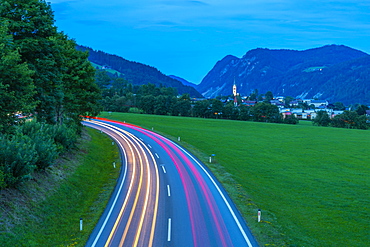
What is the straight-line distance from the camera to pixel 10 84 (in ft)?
74.0

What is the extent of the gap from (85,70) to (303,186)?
114ft

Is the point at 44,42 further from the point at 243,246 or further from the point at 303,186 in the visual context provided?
the point at 303,186

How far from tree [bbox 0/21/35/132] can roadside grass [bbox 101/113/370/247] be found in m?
18.6

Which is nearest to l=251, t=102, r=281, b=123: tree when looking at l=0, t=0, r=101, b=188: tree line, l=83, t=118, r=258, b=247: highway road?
l=0, t=0, r=101, b=188: tree line

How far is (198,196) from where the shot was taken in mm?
27141

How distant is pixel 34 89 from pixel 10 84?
9.56 metres

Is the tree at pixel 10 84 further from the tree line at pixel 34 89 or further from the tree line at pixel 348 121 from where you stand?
the tree line at pixel 348 121

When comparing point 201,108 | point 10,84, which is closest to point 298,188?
point 10,84

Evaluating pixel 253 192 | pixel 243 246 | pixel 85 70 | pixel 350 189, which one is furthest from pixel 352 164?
pixel 85 70

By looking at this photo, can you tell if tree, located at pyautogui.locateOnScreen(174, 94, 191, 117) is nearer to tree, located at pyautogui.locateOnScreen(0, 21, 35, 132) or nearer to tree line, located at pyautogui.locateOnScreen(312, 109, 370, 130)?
tree line, located at pyautogui.locateOnScreen(312, 109, 370, 130)

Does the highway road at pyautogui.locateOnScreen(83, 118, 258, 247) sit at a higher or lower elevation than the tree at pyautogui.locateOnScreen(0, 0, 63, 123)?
lower

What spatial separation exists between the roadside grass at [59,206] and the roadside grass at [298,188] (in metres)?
11.6

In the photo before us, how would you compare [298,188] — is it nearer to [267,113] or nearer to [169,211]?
[169,211]

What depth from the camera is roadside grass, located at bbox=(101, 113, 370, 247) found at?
21.1 meters
